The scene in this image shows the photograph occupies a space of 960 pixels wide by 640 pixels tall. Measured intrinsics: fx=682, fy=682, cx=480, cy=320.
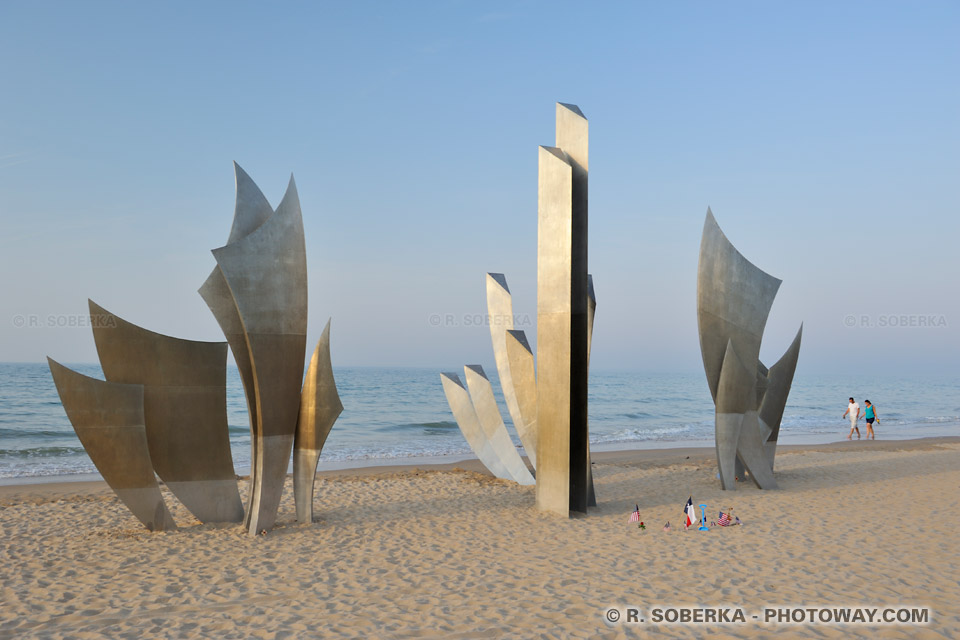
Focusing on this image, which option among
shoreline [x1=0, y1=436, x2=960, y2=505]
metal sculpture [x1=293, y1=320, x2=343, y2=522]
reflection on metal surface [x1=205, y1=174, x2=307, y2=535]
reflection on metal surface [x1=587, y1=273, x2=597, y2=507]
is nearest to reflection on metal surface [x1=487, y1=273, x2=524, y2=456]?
reflection on metal surface [x1=587, y1=273, x2=597, y2=507]

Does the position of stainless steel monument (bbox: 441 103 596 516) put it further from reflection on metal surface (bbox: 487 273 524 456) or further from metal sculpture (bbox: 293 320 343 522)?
metal sculpture (bbox: 293 320 343 522)

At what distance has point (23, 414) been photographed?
84.0 ft

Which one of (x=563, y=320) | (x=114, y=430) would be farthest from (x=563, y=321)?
(x=114, y=430)

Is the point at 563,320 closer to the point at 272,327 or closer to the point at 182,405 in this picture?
the point at 272,327

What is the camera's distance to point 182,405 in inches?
318

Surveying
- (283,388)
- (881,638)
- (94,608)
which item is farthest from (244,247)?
(881,638)

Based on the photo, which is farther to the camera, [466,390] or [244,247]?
[466,390]

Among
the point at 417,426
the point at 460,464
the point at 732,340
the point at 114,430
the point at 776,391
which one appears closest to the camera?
the point at 114,430

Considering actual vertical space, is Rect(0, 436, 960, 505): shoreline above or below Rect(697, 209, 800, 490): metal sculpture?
below

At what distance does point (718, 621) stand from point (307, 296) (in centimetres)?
547

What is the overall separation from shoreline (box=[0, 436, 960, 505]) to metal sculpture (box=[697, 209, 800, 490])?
3.80 meters

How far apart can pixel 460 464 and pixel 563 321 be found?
778cm

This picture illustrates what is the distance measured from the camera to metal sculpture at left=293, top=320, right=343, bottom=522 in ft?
26.6

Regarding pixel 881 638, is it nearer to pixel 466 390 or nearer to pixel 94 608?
pixel 94 608
